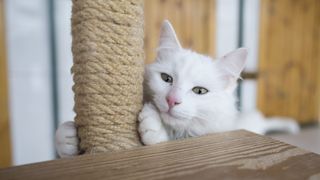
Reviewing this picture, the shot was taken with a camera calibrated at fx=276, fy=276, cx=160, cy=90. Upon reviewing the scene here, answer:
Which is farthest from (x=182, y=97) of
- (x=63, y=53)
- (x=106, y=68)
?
(x=63, y=53)

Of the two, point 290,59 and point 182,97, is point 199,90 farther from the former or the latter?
point 290,59

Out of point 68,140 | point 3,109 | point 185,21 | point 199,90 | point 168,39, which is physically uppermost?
point 185,21

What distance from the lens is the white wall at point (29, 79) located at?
6.31ft

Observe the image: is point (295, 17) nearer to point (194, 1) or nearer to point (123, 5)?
point (194, 1)

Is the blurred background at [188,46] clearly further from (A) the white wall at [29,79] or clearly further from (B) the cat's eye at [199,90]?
(B) the cat's eye at [199,90]

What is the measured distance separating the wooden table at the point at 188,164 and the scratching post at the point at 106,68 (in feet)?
0.43

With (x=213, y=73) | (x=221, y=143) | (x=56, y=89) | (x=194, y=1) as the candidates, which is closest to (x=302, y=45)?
(x=194, y=1)

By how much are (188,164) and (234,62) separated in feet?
1.33

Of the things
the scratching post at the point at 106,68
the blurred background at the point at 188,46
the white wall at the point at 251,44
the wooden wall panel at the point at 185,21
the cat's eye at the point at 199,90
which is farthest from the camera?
the white wall at the point at 251,44

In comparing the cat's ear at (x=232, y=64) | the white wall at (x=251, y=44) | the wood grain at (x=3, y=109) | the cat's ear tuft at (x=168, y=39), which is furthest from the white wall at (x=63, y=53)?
the white wall at (x=251, y=44)

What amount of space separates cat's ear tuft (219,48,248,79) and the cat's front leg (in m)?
0.25

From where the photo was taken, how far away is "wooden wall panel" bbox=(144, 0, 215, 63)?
2.34 metres

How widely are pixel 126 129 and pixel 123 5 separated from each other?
0.87 feet

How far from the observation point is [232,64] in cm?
75
